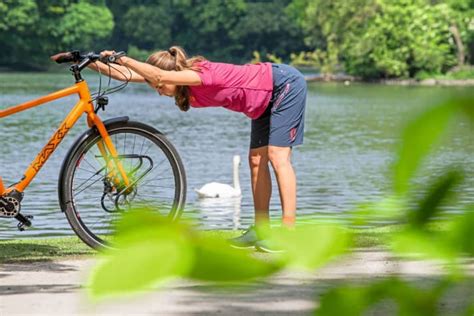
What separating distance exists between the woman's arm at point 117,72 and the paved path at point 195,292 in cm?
90

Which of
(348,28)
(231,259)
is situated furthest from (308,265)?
(348,28)

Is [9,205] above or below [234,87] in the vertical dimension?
below

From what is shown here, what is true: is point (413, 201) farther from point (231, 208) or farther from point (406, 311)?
point (231, 208)

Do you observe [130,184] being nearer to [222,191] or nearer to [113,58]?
A: [113,58]

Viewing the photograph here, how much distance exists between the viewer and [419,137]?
63 cm

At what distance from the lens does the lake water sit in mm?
10204

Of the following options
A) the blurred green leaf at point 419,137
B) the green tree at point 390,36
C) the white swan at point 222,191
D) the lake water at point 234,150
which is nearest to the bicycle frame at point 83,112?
the lake water at point 234,150

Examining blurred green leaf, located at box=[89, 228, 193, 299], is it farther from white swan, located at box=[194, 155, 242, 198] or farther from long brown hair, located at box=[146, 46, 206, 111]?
white swan, located at box=[194, 155, 242, 198]

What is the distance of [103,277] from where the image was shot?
1.92ft

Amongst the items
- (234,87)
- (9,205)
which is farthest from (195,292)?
(9,205)

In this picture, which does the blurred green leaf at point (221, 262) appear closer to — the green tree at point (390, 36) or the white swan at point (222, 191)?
the white swan at point (222, 191)

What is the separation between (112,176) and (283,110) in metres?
0.79

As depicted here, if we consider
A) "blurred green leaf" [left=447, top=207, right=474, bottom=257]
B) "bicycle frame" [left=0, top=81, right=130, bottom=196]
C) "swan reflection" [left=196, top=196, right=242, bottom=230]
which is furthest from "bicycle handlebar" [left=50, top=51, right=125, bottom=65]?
"swan reflection" [left=196, top=196, right=242, bottom=230]

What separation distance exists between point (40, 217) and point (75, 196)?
656cm
